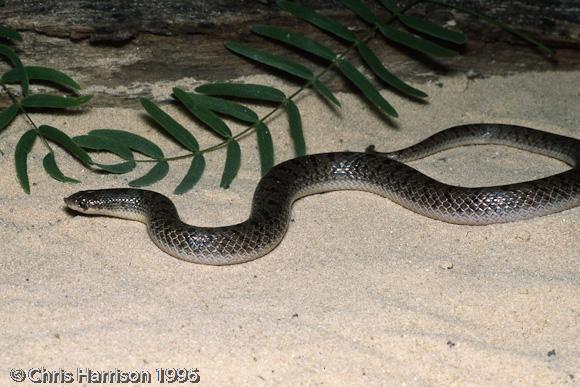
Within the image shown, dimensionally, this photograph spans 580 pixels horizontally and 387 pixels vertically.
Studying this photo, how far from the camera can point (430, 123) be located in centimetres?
883

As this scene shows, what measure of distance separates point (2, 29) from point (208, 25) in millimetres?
2200

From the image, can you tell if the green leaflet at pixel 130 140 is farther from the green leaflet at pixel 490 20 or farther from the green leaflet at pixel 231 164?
the green leaflet at pixel 490 20

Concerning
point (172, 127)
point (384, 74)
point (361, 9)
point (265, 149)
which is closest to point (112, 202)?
point (172, 127)

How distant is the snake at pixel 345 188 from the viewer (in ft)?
21.2

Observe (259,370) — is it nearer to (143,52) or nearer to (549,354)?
(549,354)

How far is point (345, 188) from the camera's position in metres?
7.71

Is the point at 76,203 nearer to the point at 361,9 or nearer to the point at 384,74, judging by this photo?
the point at 384,74

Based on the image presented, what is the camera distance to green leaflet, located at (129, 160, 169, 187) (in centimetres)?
739

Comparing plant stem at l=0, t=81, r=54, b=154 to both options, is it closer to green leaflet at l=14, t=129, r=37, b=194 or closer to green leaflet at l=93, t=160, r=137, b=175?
green leaflet at l=14, t=129, r=37, b=194

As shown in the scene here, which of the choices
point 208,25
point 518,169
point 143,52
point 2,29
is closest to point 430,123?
point 518,169

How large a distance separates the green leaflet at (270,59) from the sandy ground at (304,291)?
980 millimetres

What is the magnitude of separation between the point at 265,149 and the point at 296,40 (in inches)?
50.8

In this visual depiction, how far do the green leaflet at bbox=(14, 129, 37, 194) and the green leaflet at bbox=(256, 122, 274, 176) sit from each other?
7.78 feet

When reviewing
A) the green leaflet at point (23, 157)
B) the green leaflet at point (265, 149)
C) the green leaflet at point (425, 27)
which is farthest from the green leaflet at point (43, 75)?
the green leaflet at point (425, 27)
